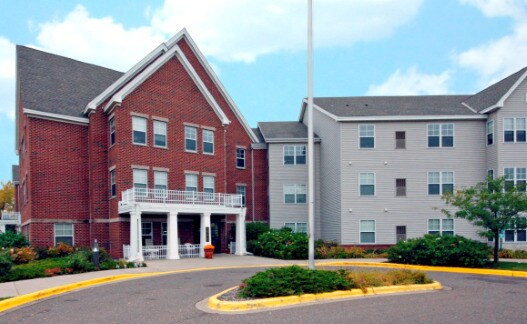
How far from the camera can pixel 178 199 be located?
3159cm

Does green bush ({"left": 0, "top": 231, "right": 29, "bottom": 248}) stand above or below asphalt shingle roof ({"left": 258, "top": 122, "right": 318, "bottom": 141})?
below

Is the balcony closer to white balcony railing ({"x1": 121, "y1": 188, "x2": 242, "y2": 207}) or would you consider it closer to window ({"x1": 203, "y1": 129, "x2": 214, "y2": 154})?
white balcony railing ({"x1": 121, "y1": 188, "x2": 242, "y2": 207})

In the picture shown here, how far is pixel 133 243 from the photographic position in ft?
92.2

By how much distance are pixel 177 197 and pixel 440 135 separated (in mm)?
17006

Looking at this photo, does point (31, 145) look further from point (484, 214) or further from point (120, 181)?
point (484, 214)

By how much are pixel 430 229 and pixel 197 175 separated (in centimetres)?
1504

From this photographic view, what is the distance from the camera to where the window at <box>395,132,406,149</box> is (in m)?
34.9

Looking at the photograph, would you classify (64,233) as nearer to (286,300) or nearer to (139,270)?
(139,270)

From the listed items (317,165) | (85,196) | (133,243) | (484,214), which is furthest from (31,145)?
(484,214)

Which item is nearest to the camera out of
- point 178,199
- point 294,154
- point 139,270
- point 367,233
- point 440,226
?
point 139,270

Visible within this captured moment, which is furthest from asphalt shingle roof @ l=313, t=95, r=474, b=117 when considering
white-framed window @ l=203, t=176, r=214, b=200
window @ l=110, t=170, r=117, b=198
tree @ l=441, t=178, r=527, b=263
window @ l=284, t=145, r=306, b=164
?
window @ l=110, t=170, r=117, b=198

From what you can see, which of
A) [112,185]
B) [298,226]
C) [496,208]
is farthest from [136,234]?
[496,208]

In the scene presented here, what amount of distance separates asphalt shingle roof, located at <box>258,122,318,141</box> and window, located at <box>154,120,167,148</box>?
883cm

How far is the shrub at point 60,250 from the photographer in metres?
27.8
